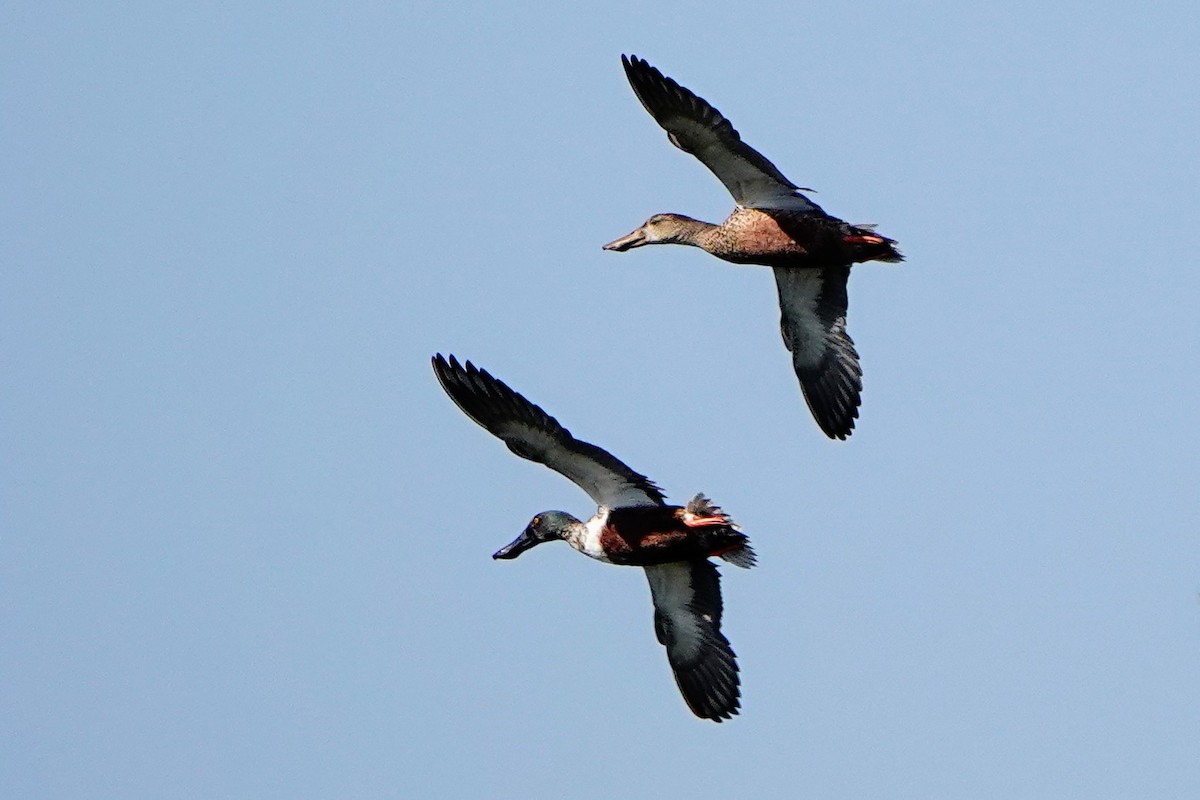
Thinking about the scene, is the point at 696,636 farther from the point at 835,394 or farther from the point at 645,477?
the point at 835,394

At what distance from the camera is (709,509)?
20.5 metres

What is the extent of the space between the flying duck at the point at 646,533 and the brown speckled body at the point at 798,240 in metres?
2.54

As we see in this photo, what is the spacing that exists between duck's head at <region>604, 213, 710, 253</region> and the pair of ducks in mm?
12

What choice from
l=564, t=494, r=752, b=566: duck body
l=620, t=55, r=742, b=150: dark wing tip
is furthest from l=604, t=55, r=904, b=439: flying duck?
l=564, t=494, r=752, b=566: duck body

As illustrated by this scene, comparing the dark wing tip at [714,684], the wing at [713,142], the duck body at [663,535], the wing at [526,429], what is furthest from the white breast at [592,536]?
the wing at [713,142]

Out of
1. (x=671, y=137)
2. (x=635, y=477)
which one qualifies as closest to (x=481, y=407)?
(x=635, y=477)

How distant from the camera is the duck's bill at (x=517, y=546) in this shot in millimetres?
22109

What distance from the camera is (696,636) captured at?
2186 cm

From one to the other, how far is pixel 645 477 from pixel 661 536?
47cm

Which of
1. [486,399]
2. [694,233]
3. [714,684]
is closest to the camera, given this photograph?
[486,399]

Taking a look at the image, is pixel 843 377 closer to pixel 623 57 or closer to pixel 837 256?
pixel 837 256

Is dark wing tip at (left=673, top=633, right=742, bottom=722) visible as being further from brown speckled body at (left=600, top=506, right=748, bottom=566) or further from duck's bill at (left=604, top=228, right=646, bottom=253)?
duck's bill at (left=604, top=228, right=646, bottom=253)

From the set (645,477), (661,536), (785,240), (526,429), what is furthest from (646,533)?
(785,240)

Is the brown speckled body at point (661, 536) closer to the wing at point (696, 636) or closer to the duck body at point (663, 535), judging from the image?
the duck body at point (663, 535)
